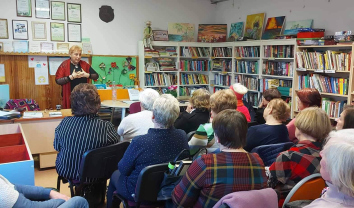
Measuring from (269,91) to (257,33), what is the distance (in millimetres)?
2652

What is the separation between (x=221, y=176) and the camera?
5.40 feet

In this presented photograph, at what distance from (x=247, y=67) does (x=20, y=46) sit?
4.23 meters

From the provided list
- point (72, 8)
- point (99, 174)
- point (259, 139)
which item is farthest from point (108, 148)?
point (72, 8)

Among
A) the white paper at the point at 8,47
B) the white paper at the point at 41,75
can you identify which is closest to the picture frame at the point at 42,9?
the white paper at the point at 8,47

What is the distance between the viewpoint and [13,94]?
5.63m

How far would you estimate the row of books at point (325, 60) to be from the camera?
456cm

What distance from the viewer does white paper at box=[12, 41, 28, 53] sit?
5.59 meters

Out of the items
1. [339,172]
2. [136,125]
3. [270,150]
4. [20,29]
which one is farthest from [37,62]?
[339,172]

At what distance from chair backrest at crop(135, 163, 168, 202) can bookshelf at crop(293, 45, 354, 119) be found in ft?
11.7

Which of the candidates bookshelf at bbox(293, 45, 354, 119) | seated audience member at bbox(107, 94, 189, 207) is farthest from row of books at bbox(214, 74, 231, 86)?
seated audience member at bbox(107, 94, 189, 207)

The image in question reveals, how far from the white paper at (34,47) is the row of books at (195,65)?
287 centimetres

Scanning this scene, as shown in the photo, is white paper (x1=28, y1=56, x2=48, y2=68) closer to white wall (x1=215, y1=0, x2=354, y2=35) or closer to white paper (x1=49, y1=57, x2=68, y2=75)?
white paper (x1=49, y1=57, x2=68, y2=75)

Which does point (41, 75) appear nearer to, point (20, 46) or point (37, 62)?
point (37, 62)

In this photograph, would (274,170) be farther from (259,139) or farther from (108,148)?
(108,148)
